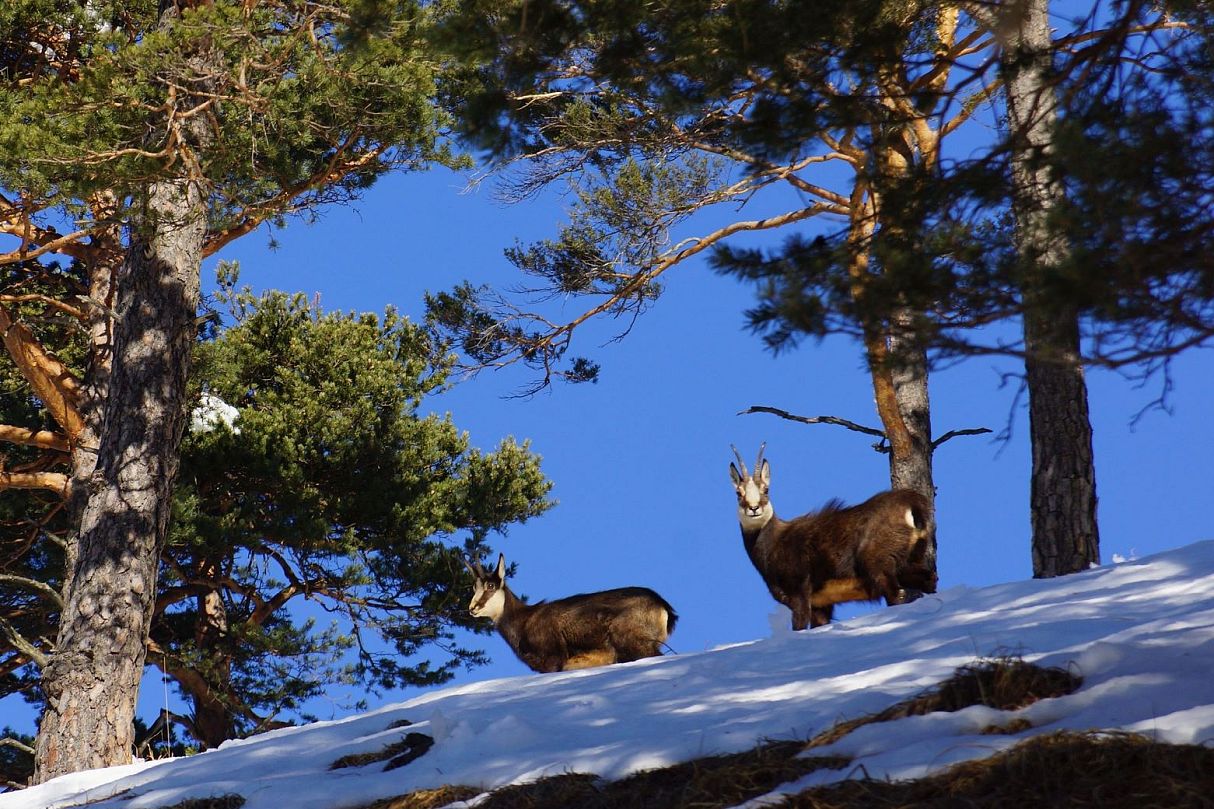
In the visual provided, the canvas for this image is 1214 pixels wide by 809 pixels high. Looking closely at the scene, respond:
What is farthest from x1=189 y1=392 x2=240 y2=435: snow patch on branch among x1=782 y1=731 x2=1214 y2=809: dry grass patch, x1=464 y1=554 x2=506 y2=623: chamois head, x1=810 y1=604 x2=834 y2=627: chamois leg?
x1=782 y1=731 x2=1214 y2=809: dry grass patch

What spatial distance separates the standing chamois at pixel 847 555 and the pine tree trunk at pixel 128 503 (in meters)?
5.51

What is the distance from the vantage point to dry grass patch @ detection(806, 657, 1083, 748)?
4.84 m

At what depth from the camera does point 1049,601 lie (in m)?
7.27

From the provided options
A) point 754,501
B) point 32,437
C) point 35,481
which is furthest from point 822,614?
point 35,481

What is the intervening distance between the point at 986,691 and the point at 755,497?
6213 millimetres

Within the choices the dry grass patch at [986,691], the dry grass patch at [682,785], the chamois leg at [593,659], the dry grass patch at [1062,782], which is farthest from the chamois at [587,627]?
the dry grass patch at [1062,782]

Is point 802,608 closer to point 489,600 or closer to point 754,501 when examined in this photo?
point 754,501

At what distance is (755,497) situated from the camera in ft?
36.5

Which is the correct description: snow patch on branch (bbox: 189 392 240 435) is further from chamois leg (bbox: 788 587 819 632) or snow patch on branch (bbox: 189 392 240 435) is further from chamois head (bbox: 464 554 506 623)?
chamois leg (bbox: 788 587 819 632)

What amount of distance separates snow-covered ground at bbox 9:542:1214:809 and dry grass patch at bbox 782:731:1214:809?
112 millimetres

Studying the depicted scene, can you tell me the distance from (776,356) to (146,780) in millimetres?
4703

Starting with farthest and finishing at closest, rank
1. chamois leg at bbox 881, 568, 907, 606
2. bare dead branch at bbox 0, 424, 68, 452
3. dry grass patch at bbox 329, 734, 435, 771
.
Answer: bare dead branch at bbox 0, 424, 68, 452
chamois leg at bbox 881, 568, 907, 606
dry grass patch at bbox 329, 734, 435, 771

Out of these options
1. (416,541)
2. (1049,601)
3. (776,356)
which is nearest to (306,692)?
(416,541)

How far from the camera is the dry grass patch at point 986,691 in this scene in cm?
484
